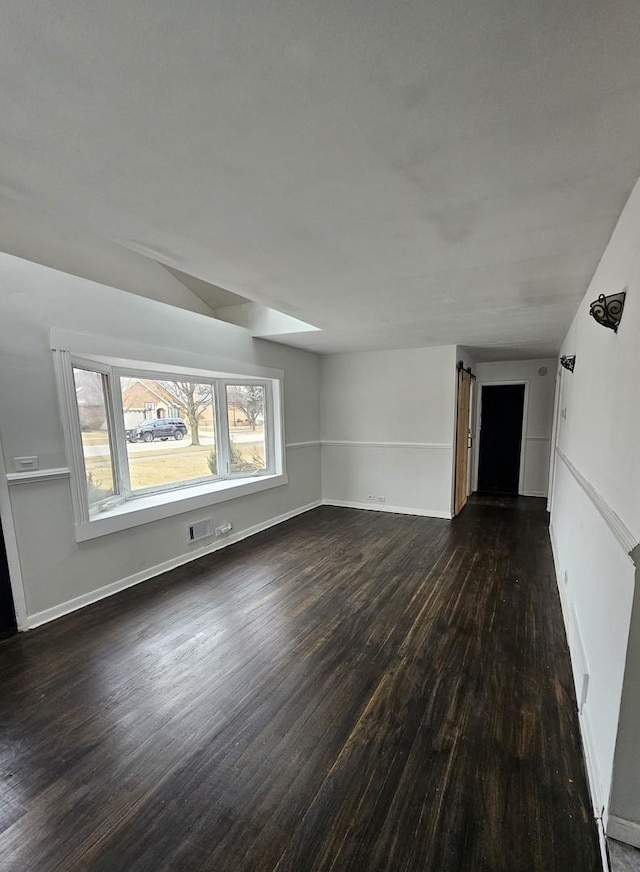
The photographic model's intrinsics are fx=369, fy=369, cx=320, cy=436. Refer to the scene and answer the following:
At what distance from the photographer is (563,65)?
2.93 ft

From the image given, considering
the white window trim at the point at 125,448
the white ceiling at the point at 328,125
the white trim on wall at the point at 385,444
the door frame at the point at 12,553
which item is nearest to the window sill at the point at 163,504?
the white window trim at the point at 125,448

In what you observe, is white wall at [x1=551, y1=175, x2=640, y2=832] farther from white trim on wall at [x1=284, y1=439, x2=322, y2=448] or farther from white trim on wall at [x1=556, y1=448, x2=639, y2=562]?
white trim on wall at [x1=284, y1=439, x2=322, y2=448]

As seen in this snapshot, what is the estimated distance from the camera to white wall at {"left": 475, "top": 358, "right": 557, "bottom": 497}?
593 cm

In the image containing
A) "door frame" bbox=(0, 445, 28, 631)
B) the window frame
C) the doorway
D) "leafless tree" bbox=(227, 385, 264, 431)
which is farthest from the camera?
the doorway

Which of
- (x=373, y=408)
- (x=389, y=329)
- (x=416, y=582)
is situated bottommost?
(x=416, y=582)

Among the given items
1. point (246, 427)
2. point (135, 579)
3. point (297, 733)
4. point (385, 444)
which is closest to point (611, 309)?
point (297, 733)

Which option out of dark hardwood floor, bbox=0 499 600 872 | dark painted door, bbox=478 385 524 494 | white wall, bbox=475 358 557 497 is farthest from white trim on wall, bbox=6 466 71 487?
dark painted door, bbox=478 385 524 494

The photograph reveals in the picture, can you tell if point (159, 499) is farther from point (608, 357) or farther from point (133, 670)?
point (608, 357)

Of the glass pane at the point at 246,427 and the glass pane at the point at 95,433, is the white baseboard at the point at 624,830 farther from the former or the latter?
the glass pane at the point at 246,427

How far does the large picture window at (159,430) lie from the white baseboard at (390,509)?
135cm

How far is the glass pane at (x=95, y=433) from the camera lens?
293 centimetres

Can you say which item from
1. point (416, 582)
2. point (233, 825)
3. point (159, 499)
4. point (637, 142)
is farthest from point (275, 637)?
point (637, 142)

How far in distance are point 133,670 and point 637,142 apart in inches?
125

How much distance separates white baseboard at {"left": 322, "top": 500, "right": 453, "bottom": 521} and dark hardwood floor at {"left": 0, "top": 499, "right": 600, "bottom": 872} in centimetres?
199
